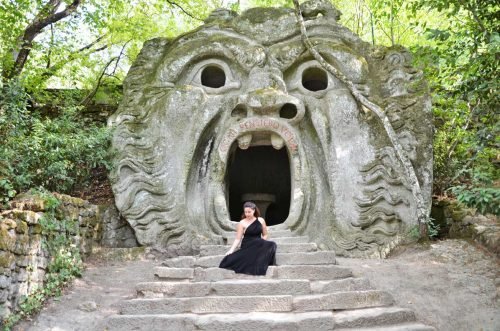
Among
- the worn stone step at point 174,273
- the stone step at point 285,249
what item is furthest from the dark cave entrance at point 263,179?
the worn stone step at point 174,273

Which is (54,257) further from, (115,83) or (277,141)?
(115,83)

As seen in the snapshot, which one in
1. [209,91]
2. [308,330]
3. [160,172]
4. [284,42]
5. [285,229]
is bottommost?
[308,330]

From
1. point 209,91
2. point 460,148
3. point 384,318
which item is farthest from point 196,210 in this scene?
point 460,148

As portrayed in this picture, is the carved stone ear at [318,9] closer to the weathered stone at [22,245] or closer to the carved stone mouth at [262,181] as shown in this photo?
the carved stone mouth at [262,181]

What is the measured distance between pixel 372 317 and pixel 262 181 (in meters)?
7.50

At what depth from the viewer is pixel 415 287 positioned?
6.16 m

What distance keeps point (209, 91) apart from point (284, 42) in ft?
5.96

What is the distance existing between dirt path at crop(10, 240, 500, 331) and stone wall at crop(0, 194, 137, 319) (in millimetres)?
364

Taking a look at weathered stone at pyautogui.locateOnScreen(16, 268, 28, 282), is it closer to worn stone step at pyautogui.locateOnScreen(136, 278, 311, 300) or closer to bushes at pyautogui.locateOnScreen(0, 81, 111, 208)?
bushes at pyautogui.locateOnScreen(0, 81, 111, 208)

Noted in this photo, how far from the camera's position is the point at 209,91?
8.99 meters

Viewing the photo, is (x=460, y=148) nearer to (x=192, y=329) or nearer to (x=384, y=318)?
(x=384, y=318)

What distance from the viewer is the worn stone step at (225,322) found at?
4855 mm

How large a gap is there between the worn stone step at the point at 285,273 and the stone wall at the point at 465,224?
241 cm

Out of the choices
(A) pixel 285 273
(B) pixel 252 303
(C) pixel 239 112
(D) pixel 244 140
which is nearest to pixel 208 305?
(B) pixel 252 303
